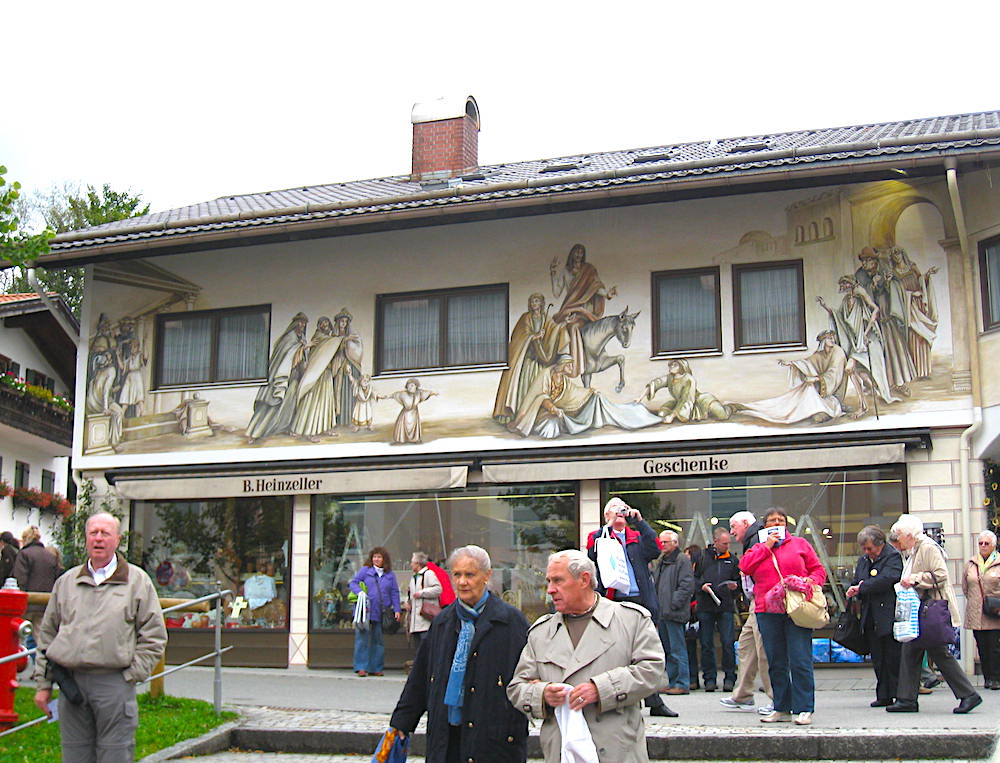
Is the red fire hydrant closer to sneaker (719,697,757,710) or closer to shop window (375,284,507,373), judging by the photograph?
sneaker (719,697,757,710)

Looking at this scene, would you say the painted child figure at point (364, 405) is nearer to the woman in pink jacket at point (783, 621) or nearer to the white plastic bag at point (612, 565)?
the white plastic bag at point (612, 565)

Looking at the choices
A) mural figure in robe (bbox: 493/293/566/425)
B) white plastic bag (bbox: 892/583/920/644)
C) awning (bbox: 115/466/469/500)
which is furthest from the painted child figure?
white plastic bag (bbox: 892/583/920/644)

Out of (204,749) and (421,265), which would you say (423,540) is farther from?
(204,749)

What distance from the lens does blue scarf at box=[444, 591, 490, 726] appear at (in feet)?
22.2

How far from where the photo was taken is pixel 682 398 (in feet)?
54.5

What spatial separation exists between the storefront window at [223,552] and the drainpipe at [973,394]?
909 cm

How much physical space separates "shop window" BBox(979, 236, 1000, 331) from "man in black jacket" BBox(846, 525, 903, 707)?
14.8 feet

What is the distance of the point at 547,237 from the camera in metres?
17.7

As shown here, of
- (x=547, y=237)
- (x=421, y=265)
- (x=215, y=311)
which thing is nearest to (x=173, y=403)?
(x=215, y=311)

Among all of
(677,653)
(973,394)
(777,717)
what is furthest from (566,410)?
(777,717)

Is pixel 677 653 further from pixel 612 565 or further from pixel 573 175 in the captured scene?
pixel 573 175

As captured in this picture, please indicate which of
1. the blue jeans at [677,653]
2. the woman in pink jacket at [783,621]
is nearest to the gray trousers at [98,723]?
the woman in pink jacket at [783,621]

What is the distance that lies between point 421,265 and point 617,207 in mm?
2967

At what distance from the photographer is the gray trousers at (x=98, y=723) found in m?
7.79
